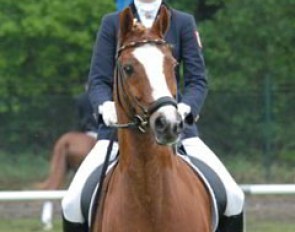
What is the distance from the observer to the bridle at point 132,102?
23.6 feet

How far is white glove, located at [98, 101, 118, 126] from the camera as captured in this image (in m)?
7.73

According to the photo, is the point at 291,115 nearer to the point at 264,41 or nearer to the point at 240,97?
the point at 240,97

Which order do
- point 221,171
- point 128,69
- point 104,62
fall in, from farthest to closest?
point 221,171 < point 104,62 < point 128,69

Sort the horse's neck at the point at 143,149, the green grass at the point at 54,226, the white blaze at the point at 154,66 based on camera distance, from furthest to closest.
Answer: the green grass at the point at 54,226, the horse's neck at the point at 143,149, the white blaze at the point at 154,66

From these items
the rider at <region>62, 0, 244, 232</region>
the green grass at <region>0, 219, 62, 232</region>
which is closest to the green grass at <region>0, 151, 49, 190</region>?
the green grass at <region>0, 219, 62, 232</region>

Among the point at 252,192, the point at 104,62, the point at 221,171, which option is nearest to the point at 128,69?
the point at 104,62

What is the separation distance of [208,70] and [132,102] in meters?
17.8

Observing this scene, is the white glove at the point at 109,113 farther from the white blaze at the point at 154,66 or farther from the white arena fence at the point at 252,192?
the white arena fence at the point at 252,192

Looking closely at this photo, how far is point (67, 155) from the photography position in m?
18.4

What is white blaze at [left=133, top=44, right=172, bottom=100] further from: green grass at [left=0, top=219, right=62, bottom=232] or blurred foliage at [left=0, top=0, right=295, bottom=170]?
blurred foliage at [left=0, top=0, right=295, bottom=170]

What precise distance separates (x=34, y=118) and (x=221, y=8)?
6324 mm

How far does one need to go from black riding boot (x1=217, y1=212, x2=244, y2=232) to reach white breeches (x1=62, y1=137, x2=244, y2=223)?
2.4 inches

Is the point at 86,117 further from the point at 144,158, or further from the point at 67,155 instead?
Answer: the point at 144,158

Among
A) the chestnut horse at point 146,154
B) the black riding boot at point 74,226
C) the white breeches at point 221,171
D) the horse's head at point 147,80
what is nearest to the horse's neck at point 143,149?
the chestnut horse at point 146,154
